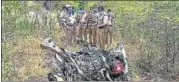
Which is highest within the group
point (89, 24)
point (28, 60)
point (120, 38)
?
point (89, 24)

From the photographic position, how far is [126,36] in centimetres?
487

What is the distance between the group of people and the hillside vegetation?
1.8 inches

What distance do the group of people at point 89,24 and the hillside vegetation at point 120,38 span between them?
0.15ft

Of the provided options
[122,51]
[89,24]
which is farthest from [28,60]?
[122,51]

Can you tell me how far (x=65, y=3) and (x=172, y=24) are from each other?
894mm

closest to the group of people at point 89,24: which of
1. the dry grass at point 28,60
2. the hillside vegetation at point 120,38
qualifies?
the hillside vegetation at point 120,38

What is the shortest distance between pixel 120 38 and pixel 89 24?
283 millimetres

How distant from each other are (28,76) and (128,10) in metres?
0.99

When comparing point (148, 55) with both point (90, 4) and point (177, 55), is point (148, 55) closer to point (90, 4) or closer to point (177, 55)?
point (177, 55)

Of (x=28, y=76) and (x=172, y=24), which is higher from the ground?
(x=172, y=24)

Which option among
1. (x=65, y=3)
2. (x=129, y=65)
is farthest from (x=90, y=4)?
(x=129, y=65)

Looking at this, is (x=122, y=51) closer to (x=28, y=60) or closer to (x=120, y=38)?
(x=120, y=38)

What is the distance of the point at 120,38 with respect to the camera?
16.0 ft

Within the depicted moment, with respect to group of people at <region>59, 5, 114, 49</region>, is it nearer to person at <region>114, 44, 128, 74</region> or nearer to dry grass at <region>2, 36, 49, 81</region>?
person at <region>114, 44, 128, 74</region>
